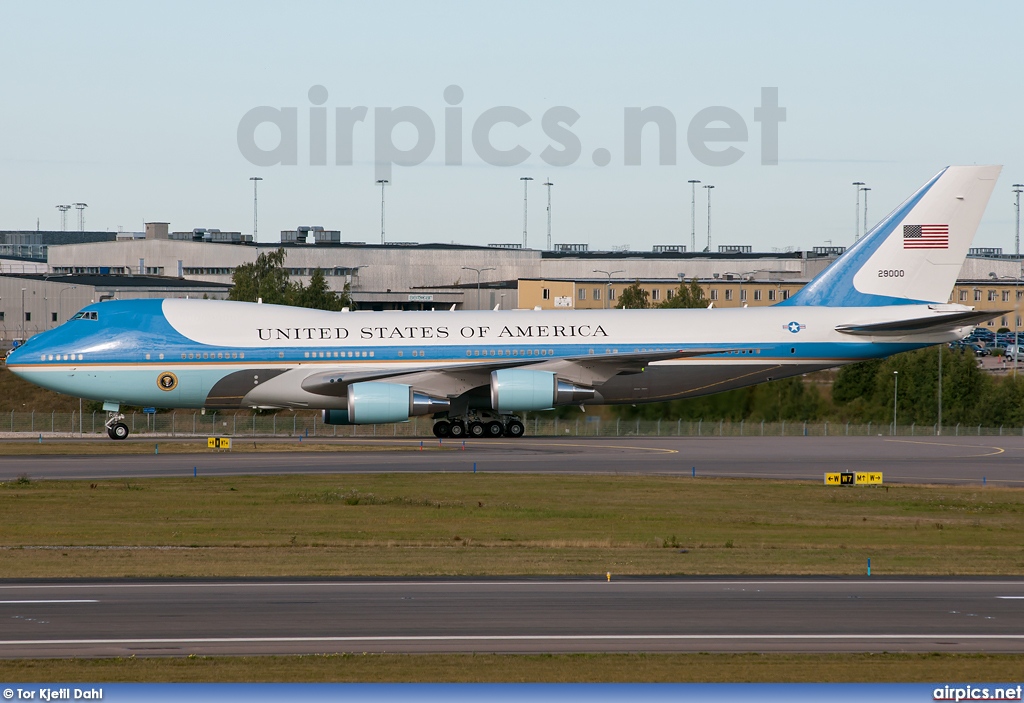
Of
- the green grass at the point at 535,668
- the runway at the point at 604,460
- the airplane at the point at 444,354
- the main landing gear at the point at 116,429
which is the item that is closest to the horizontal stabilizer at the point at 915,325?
the airplane at the point at 444,354

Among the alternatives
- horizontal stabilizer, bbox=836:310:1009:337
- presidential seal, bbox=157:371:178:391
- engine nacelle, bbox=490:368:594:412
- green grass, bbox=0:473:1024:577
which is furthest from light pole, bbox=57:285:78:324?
green grass, bbox=0:473:1024:577

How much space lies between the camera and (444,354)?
45656mm

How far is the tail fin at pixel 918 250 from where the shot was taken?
1918 inches

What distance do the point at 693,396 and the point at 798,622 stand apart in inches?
1312

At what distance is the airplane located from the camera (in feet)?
148

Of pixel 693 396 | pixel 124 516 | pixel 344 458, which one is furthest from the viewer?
pixel 693 396

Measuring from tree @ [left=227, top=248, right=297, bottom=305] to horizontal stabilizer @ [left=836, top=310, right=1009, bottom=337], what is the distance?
51.6m

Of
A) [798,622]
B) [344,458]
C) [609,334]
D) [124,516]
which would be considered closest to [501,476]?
[344,458]

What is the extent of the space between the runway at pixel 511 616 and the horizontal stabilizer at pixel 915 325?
96.1 feet

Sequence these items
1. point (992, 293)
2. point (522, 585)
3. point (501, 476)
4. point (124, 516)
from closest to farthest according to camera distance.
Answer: point (522, 585) → point (124, 516) → point (501, 476) → point (992, 293)

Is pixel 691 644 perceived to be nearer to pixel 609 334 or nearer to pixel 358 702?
pixel 358 702

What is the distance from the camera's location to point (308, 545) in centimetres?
2212

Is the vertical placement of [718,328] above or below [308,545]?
above

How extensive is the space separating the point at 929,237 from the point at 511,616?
38400 millimetres
